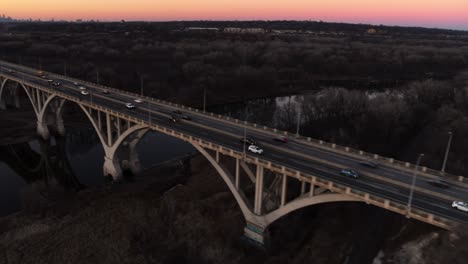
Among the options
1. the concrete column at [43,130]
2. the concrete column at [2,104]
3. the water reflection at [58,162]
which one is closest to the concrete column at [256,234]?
the water reflection at [58,162]

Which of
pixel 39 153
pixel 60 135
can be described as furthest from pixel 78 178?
pixel 60 135

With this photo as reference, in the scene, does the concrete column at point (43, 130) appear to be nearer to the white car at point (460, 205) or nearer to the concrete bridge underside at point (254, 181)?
the concrete bridge underside at point (254, 181)

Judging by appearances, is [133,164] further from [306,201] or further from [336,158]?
[306,201]

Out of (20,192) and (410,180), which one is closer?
(410,180)

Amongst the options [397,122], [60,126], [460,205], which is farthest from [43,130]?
[460,205]

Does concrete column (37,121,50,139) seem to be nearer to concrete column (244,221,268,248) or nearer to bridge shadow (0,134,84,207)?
bridge shadow (0,134,84,207)

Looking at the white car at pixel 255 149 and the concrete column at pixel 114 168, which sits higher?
the white car at pixel 255 149

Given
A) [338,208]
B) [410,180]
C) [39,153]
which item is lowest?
[39,153]

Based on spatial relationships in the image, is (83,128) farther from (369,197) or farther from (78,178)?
(369,197)
